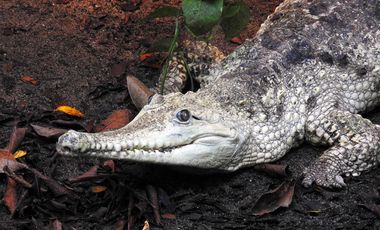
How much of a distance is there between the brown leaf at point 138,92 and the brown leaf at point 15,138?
0.79 m

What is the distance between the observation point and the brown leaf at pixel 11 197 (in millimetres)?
3703

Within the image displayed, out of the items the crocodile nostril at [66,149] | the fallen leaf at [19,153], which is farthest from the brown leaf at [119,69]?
the crocodile nostril at [66,149]

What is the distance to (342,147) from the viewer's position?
4207 mm

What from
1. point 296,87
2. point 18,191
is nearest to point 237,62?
point 296,87

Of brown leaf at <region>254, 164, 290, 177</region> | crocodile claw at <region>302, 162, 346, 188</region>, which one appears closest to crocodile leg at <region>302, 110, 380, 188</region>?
crocodile claw at <region>302, 162, 346, 188</region>

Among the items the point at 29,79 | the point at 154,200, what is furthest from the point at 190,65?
the point at 154,200

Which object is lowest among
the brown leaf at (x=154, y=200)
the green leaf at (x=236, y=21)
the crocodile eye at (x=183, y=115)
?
the brown leaf at (x=154, y=200)

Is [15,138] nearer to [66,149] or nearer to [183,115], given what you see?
[66,149]

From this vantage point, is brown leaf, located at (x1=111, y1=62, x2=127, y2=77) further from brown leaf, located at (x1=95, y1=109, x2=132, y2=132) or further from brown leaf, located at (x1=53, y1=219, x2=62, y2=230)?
brown leaf, located at (x1=53, y1=219, x2=62, y2=230)

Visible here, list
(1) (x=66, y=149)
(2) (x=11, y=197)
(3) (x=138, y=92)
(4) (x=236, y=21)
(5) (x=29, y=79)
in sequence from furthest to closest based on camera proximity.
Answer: (5) (x=29, y=79) → (3) (x=138, y=92) → (4) (x=236, y=21) → (2) (x=11, y=197) → (1) (x=66, y=149)

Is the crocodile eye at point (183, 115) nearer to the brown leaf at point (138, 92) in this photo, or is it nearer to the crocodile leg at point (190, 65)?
the brown leaf at point (138, 92)

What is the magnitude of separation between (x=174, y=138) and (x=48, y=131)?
0.98 m

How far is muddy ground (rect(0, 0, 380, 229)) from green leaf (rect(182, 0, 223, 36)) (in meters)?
0.91

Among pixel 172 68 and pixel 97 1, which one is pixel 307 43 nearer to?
pixel 172 68
